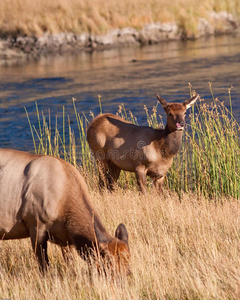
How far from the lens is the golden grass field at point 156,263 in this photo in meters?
4.70

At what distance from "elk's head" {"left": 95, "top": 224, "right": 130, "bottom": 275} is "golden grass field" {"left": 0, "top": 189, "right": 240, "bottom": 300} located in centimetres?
12

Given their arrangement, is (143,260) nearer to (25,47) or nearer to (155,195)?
(155,195)

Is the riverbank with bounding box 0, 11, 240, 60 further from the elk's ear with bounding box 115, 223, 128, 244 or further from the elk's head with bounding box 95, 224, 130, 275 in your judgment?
the elk's head with bounding box 95, 224, 130, 275

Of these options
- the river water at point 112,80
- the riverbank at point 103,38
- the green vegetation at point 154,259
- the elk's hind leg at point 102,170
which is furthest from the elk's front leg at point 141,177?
A: the riverbank at point 103,38

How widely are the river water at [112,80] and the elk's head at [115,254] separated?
9550 millimetres

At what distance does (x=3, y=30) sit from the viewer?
108 ft

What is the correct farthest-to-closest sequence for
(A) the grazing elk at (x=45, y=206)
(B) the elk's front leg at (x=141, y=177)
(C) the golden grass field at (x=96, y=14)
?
(C) the golden grass field at (x=96, y=14)
(B) the elk's front leg at (x=141, y=177)
(A) the grazing elk at (x=45, y=206)

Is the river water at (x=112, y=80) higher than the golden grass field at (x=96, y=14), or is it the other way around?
the golden grass field at (x=96, y=14)

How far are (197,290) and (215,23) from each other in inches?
1342

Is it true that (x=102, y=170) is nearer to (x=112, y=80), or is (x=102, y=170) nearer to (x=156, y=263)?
(x=156, y=263)

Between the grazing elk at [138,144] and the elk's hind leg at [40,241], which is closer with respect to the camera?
the elk's hind leg at [40,241]

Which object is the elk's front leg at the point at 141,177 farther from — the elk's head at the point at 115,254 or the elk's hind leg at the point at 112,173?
the elk's head at the point at 115,254

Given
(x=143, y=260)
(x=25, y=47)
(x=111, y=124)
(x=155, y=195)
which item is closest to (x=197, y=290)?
(x=143, y=260)

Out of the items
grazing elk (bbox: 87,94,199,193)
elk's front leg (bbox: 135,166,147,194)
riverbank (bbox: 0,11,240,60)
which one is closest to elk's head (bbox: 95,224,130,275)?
grazing elk (bbox: 87,94,199,193)
